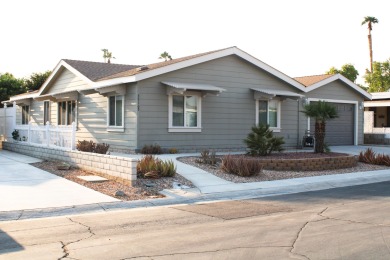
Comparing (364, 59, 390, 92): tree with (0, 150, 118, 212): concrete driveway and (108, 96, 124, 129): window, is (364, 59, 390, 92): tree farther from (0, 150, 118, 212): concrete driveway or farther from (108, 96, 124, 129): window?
(0, 150, 118, 212): concrete driveway

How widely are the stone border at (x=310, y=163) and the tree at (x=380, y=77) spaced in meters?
35.3

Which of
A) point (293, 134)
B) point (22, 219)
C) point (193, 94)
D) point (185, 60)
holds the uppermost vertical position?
point (185, 60)

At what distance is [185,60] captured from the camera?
18.3 meters

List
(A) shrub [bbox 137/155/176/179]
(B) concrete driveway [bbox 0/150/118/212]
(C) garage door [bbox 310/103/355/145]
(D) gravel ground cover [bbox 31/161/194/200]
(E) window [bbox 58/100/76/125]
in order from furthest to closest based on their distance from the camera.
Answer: (C) garage door [bbox 310/103/355/145]
(E) window [bbox 58/100/76/125]
(A) shrub [bbox 137/155/176/179]
(D) gravel ground cover [bbox 31/161/194/200]
(B) concrete driveway [bbox 0/150/118/212]

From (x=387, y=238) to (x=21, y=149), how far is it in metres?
17.1

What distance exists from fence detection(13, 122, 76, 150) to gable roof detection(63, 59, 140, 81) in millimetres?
3356

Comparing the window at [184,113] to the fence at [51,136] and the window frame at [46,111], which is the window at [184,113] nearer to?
the fence at [51,136]

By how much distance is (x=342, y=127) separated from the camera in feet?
84.7

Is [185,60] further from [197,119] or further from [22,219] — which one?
[22,219]

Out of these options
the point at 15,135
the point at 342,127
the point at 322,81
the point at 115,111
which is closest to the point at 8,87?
the point at 15,135

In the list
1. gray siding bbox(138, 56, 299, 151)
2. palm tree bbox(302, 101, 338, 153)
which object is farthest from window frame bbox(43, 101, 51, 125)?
palm tree bbox(302, 101, 338, 153)

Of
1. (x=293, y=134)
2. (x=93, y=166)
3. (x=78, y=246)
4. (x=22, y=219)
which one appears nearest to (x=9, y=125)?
(x=93, y=166)

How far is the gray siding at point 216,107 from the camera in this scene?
58.5ft

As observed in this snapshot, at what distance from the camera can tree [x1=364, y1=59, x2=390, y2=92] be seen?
48.0m
